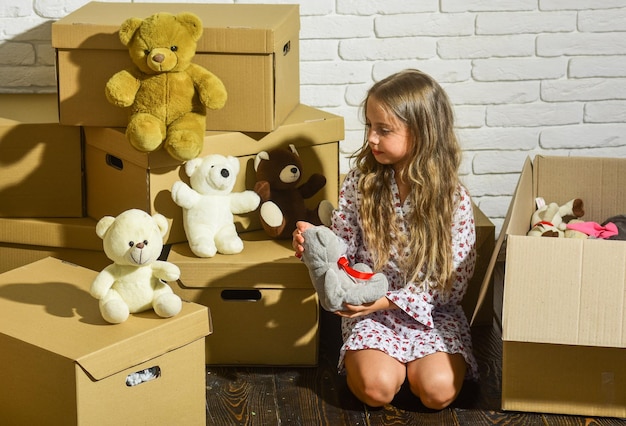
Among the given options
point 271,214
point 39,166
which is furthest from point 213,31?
point 39,166

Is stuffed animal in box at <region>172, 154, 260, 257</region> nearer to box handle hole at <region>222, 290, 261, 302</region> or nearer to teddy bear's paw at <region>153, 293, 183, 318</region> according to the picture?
box handle hole at <region>222, 290, 261, 302</region>

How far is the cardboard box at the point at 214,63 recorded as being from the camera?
1.87m

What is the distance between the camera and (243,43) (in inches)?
73.7

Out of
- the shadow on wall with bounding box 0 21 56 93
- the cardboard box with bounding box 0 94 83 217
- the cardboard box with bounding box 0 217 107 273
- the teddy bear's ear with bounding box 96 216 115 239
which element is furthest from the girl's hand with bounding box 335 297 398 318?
the shadow on wall with bounding box 0 21 56 93

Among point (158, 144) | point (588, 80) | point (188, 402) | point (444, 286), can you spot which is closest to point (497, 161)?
point (588, 80)

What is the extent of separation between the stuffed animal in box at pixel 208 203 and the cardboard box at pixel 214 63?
0.36 ft

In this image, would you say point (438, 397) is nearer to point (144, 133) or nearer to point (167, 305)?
point (167, 305)

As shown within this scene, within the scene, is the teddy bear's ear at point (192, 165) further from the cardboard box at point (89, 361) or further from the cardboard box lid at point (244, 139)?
the cardboard box at point (89, 361)

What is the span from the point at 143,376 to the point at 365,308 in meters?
0.42

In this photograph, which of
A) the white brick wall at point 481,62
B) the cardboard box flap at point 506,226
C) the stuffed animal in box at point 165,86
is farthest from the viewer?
the white brick wall at point 481,62

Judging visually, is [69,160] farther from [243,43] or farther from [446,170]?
[446,170]

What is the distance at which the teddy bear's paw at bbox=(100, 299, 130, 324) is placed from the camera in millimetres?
1514

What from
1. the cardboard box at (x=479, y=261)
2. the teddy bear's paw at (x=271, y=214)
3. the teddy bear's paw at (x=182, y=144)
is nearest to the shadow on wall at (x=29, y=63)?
the teddy bear's paw at (x=182, y=144)

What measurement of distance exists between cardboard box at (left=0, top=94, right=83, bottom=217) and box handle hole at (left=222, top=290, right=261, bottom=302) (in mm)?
397
